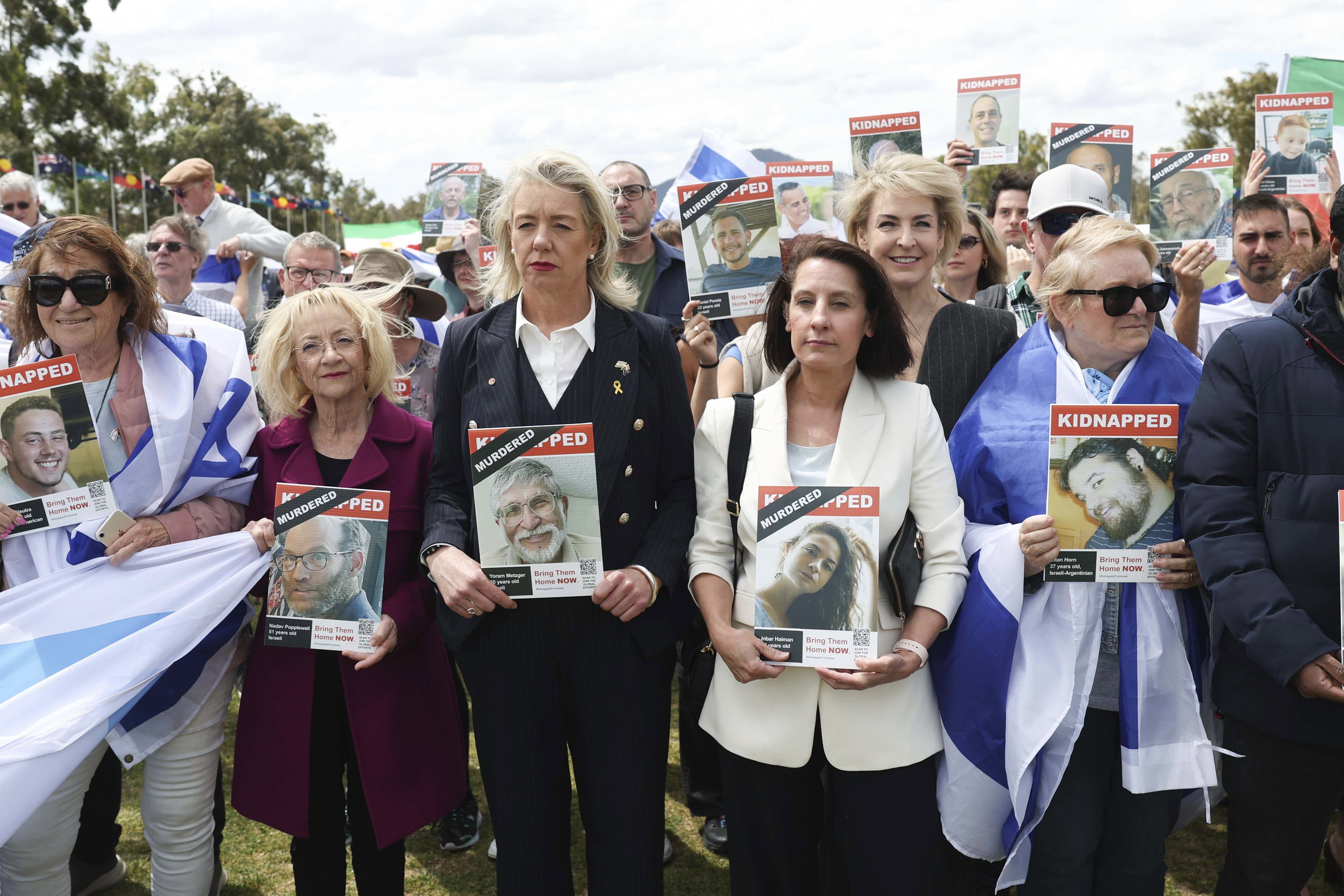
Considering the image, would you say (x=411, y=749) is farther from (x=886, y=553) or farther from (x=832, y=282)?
(x=832, y=282)

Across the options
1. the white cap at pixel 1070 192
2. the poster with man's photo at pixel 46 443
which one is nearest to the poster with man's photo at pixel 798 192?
the white cap at pixel 1070 192

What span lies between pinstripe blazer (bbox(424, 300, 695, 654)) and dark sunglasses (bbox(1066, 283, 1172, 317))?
1.21m

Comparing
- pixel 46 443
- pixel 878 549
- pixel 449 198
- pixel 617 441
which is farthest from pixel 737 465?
pixel 449 198

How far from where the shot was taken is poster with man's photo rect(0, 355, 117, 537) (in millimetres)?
2953

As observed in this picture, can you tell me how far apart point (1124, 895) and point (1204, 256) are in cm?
250

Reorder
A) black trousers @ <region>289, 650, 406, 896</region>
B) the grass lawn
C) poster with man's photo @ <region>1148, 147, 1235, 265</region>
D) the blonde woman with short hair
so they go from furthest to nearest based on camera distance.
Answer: poster with man's photo @ <region>1148, 147, 1235, 265</region> → the grass lawn → black trousers @ <region>289, 650, 406, 896</region> → the blonde woman with short hair

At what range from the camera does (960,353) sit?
322 cm

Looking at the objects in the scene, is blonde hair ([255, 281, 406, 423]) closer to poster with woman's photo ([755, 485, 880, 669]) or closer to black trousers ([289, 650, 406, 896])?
black trousers ([289, 650, 406, 896])

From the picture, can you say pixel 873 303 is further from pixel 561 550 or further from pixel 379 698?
pixel 379 698

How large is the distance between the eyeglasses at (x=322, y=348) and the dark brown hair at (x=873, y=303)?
1.39m

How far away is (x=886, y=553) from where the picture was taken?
2715 millimetres

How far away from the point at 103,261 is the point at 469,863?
2.74 meters

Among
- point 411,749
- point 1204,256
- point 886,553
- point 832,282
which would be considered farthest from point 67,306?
point 1204,256

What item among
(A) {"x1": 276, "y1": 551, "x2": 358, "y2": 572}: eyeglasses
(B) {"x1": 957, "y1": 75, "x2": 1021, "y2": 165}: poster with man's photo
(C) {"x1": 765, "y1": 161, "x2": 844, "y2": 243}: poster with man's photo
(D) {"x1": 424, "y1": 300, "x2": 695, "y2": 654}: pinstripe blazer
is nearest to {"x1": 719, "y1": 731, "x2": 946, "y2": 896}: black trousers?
(D) {"x1": 424, "y1": 300, "x2": 695, "y2": 654}: pinstripe blazer
